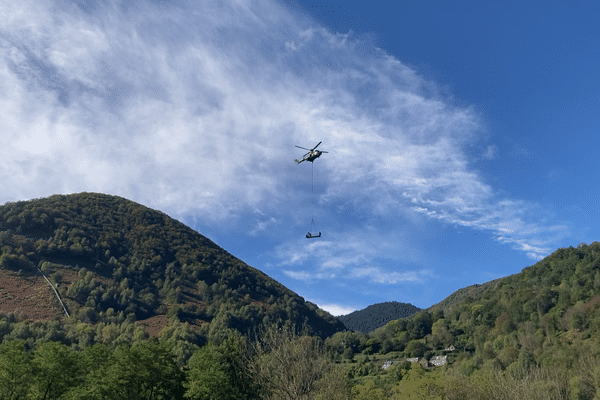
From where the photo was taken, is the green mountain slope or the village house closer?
the green mountain slope

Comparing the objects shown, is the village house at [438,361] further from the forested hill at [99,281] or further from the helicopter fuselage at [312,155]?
the helicopter fuselage at [312,155]

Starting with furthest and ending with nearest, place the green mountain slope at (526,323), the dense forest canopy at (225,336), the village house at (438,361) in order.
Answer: the village house at (438,361), the green mountain slope at (526,323), the dense forest canopy at (225,336)

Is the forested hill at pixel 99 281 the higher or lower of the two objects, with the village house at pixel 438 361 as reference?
higher

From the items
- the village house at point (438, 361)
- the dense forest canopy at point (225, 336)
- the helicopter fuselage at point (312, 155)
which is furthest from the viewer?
the village house at point (438, 361)

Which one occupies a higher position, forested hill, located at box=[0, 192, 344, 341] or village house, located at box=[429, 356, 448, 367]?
forested hill, located at box=[0, 192, 344, 341]

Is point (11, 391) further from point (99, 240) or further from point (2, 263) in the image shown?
point (99, 240)

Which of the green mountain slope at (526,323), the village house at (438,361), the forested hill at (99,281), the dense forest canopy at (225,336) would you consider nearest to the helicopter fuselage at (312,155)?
the dense forest canopy at (225,336)

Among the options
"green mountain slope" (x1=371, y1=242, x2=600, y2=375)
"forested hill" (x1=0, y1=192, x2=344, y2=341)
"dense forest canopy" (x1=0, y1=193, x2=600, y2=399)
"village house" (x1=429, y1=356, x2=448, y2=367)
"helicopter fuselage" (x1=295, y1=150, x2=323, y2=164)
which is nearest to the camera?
"helicopter fuselage" (x1=295, y1=150, x2=323, y2=164)

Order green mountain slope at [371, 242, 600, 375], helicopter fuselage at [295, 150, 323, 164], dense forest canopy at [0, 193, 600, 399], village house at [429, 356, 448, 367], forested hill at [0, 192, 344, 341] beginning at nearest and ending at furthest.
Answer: helicopter fuselage at [295, 150, 323, 164] < dense forest canopy at [0, 193, 600, 399] < green mountain slope at [371, 242, 600, 375] < forested hill at [0, 192, 344, 341] < village house at [429, 356, 448, 367]

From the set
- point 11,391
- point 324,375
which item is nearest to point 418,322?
point 324,375

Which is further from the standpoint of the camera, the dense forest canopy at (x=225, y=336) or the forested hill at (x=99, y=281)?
the forested hill at (x=99, y=281)

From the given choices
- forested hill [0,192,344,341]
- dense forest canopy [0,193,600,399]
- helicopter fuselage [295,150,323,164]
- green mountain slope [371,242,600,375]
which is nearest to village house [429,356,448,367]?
dense forest canopy [0,193,600,399]

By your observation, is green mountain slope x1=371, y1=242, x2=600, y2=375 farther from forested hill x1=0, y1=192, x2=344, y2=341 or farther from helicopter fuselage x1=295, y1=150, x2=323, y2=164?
forested hill x1=0, y1=192, x2=344, y2=341
